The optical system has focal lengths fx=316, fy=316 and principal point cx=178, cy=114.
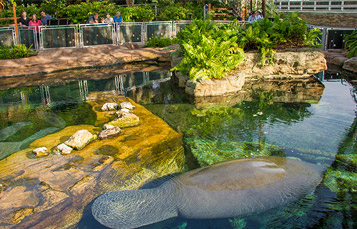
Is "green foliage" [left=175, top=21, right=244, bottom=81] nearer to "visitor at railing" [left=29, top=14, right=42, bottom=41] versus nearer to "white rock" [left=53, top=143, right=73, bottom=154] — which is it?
"white rock" [left=53, top=143, right=73, bottom=154]

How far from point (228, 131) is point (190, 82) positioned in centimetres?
338

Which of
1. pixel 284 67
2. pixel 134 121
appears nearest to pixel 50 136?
pixel 134 121

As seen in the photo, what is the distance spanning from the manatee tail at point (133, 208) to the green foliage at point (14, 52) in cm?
1229

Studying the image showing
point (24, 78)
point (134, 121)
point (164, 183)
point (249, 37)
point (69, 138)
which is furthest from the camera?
point (24, 78)

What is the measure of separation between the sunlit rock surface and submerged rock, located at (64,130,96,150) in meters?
0.10

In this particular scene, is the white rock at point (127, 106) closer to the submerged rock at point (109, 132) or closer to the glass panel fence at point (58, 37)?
the submerged rock at point (109, 132)

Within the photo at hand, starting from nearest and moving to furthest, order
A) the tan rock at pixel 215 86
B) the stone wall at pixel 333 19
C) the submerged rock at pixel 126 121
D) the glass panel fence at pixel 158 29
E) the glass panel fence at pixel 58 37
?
the submerged rock at pixel 126 121 → the tan rock at pixel 215 86 → the glass panel fence at pixel 58 37 → the glass panel fence at pixel 158 29 → the stone wall at pixel 333 19

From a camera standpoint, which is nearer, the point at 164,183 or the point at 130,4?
the point at 164,183

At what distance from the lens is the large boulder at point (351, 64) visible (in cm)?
1277

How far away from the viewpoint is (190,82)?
9742mm

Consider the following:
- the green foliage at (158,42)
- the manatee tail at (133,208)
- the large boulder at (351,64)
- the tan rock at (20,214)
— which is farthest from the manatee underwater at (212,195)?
the green foliage at (158,42)

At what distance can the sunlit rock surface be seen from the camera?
3.94 meters

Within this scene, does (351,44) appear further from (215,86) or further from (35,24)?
(35,24)

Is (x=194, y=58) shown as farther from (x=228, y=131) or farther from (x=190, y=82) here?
(x=228, y=131)
